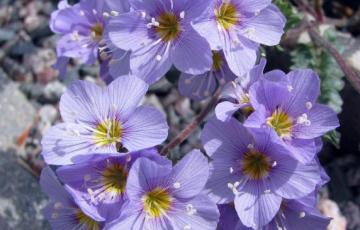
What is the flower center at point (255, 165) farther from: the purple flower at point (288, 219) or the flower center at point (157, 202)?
the flower center at point (157, 202)

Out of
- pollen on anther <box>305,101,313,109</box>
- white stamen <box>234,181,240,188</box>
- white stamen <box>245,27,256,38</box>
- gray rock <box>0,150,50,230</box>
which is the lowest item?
gray rock <box>0,150,50,230</box>

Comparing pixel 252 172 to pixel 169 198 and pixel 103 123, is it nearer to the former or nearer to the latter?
pixel 169 198

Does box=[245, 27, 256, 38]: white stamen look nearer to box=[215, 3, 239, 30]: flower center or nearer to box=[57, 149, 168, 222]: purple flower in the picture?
box=[215, 3, 239, 30]: flower center

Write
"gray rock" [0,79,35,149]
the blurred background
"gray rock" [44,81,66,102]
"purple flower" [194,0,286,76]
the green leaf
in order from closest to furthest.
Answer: "purple flower" [194,0,286,76]
the green leaf
the blurred background
"gray rock" [0,79,35,149]
"gray rock" [44,81,66,102]

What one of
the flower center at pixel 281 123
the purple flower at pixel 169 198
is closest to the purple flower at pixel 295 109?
the flower center at pixel 281 123

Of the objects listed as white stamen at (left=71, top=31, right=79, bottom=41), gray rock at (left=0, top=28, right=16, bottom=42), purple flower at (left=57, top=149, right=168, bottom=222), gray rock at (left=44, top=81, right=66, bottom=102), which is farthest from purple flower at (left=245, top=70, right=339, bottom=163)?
gray rock at (left=0, top=28, right=16, bottom=42)

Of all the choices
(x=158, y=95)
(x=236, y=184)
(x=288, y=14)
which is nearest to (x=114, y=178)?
(x=236, y=184)
